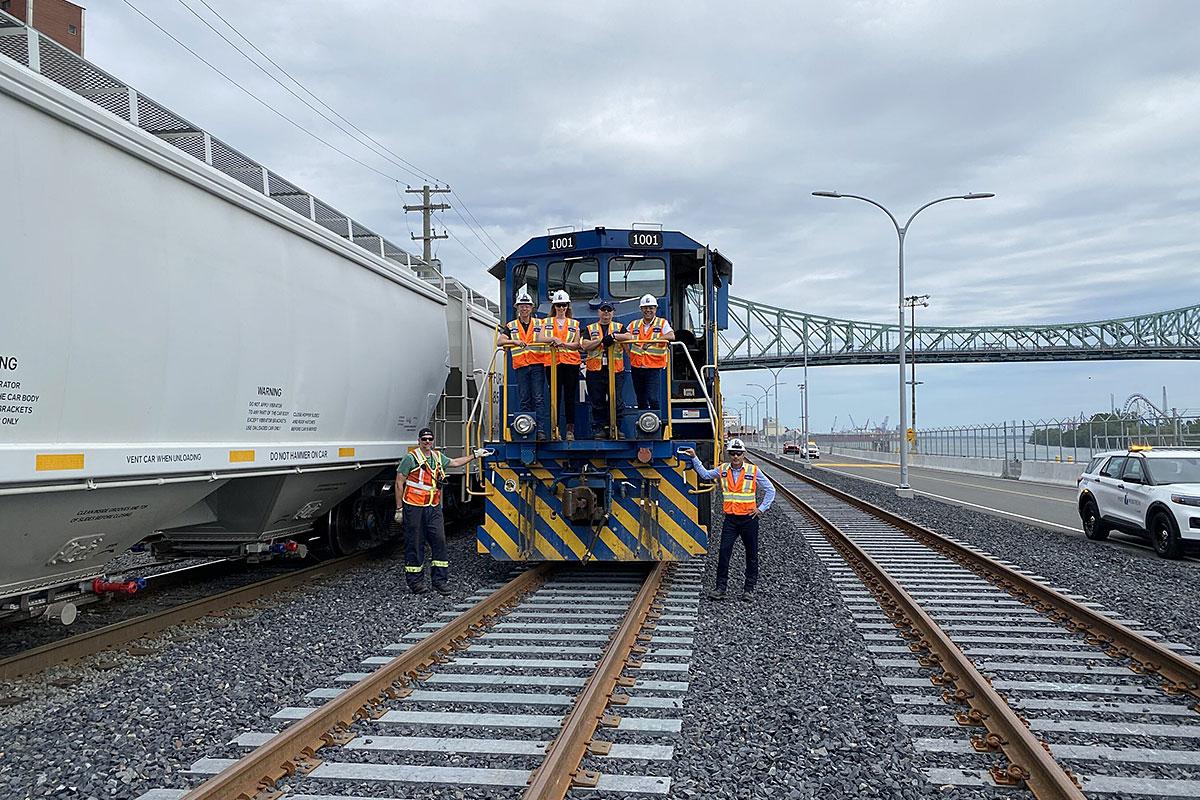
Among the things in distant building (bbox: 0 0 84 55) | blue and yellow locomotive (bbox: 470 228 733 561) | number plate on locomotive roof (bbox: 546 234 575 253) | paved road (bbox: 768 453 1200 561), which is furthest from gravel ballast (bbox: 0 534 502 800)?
distant building (bbox: 0 0 84 55)

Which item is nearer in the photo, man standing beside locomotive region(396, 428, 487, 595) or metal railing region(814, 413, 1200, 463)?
man standing beside locomotive region(396, 428, 487, 595)

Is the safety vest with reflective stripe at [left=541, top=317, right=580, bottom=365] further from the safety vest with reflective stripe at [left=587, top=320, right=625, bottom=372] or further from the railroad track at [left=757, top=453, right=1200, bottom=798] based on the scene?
the railroad track at [left=757, top=453, right=1200, bottom=798]

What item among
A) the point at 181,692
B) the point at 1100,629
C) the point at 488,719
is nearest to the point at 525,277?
the point at 181,692

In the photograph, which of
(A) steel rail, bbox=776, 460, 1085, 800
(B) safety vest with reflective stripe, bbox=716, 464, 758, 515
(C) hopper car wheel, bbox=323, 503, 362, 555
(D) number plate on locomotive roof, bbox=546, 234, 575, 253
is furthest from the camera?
(C) hopper car wheel, bbox=323, 503, 362, 555

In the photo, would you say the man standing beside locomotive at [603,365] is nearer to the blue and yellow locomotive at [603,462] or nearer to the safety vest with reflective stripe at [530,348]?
the blue and yellow locomotive at [603,462]

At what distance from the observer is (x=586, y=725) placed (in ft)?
15.1

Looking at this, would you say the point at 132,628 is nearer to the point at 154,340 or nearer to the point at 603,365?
the point at 154,340

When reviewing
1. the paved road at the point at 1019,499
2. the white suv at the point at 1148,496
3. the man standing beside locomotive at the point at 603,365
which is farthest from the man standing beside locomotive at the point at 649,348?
the paved road at the point at 1019,499

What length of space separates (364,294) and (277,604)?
3.32 metres

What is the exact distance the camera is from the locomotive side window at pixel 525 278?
10266 millimetres

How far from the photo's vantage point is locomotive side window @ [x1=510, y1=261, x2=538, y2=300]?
404 inches

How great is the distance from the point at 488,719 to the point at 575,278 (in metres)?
6.26

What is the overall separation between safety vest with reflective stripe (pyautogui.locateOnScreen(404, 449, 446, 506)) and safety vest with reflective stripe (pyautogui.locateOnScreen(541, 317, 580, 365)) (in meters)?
1.71

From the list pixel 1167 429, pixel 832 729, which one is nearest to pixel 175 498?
pixel 832 729
